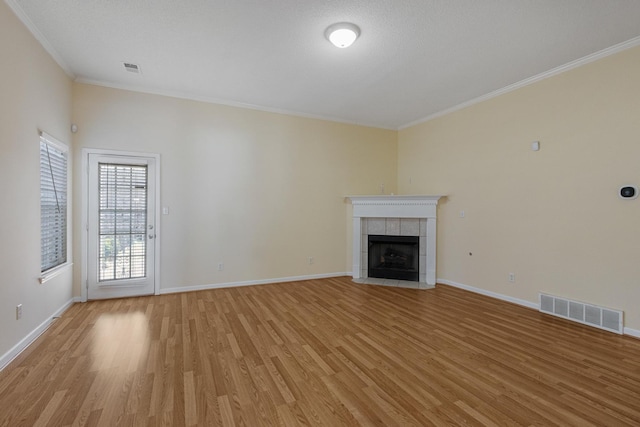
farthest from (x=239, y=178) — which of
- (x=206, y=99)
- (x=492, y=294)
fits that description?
(x=492, y=294)

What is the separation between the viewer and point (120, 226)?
415 cm

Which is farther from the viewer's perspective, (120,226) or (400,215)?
(400,215)

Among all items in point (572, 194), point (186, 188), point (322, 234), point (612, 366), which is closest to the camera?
point (612, 366)

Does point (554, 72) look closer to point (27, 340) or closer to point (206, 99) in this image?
point (206, 99)

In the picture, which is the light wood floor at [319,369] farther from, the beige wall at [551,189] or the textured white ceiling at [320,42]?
the textured white ceiling at [320,42]

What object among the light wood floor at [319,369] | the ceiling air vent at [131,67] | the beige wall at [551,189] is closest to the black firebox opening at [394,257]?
the beige wall at [551,189]

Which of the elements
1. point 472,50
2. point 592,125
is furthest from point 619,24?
point 472,50

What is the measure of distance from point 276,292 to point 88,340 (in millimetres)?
2308

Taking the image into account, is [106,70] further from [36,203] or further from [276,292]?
[276,292]

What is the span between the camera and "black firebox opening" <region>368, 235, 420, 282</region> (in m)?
5.30

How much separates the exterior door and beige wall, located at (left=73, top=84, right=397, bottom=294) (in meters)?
0.17

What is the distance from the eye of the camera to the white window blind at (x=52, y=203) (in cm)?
317

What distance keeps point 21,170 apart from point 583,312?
6.03m

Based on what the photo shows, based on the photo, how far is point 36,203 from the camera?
2986 millimetres
